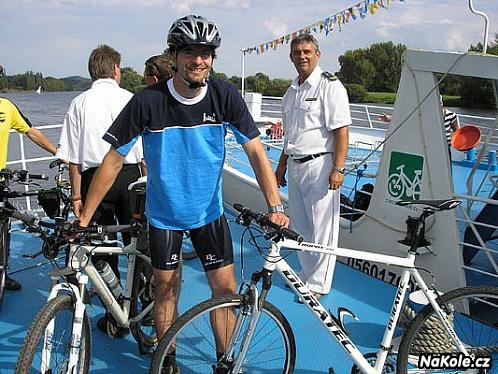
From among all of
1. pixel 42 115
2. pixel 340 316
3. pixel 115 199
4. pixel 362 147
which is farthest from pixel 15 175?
pixel 42 115

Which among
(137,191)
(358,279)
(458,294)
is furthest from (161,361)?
(358,279)

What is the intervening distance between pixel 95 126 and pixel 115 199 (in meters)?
0.49

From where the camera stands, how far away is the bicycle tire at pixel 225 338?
2.26 meters

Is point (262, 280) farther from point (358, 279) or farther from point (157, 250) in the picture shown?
point (358, 279)

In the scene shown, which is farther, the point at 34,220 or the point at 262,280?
the point at 34,220

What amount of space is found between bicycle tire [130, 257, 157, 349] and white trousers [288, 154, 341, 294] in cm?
133

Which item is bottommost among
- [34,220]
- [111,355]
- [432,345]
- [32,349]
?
[111,355]

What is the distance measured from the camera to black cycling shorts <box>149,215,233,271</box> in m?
2.59

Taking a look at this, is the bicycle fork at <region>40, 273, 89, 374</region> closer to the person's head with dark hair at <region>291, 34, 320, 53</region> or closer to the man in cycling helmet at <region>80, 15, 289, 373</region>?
the man in cycling helmet at <region>80, 15, 289, 373</region>

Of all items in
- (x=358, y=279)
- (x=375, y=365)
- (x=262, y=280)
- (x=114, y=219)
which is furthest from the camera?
(x=358, y=279)

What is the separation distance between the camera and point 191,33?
2268 millimetres

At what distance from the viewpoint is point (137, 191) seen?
3.23 metres

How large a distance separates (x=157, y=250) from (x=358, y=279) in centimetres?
243

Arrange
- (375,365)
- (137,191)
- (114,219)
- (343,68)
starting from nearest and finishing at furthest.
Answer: (375,365), (137,191), (114,219), (343,68)
